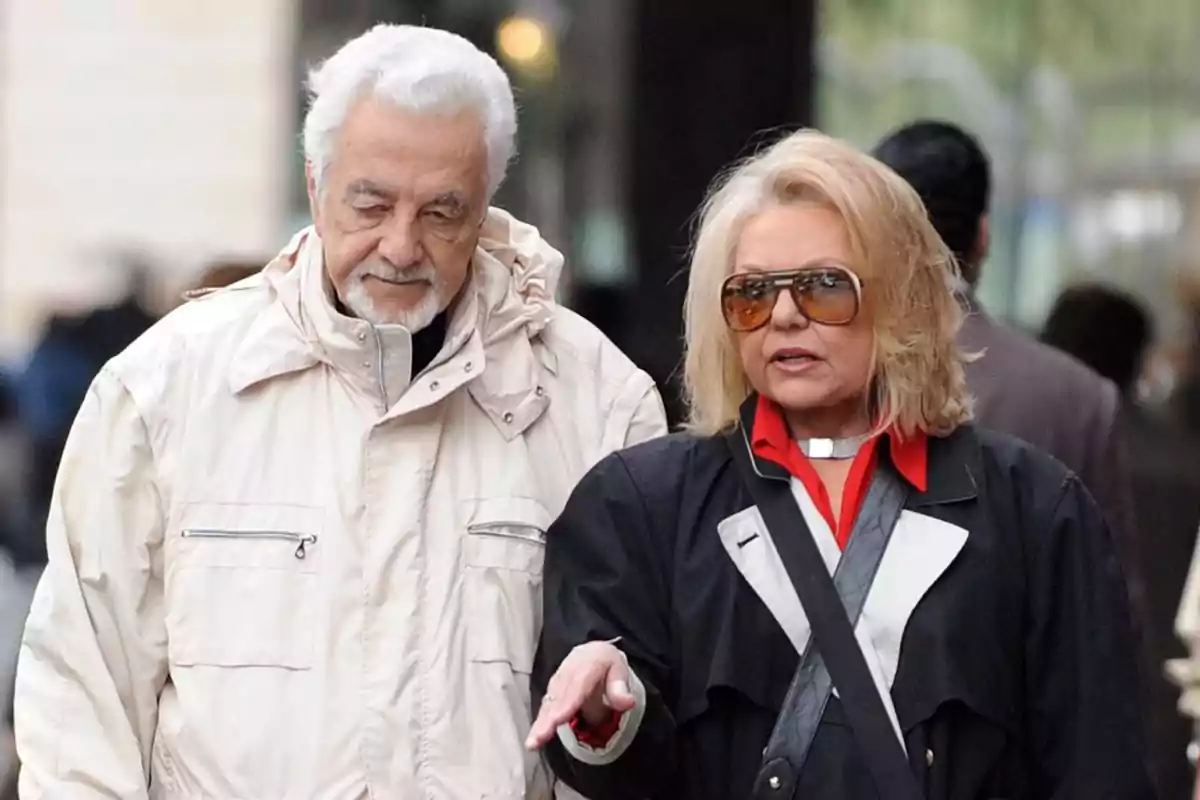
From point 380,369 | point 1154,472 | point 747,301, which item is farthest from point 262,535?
point 1154,472

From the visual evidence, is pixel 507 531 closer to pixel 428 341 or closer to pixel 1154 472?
pixel 428 341

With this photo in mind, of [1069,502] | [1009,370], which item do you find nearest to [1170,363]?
[1009,370]

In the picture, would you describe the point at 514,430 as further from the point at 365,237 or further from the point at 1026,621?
the point at 1026,621

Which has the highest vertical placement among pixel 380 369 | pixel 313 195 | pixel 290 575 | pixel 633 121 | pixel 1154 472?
pixel 313 195

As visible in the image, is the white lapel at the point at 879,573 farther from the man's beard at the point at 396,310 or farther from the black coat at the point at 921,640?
the man's beard at the point at 396,310

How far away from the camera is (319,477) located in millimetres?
3057

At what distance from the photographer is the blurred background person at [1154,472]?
5.89 metres

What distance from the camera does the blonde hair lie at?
303 centimetres

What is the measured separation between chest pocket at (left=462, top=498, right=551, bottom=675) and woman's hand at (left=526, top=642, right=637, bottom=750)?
0.89 ft

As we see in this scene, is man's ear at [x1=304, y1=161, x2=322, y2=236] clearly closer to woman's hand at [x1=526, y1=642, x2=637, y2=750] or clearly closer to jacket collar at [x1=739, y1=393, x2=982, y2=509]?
jacket collar at [x1=739, y1=393, x2=982, y2=509]

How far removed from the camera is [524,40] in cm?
703

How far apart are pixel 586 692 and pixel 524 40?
180 inches

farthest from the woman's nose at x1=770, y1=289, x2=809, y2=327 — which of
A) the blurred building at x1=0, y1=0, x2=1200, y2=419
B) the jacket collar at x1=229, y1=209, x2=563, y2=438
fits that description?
the blurred building at x1=0, y1=0, x2=1200, y2=419

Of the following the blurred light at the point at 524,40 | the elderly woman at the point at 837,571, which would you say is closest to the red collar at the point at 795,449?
the elderly woman at the point at 837,571
